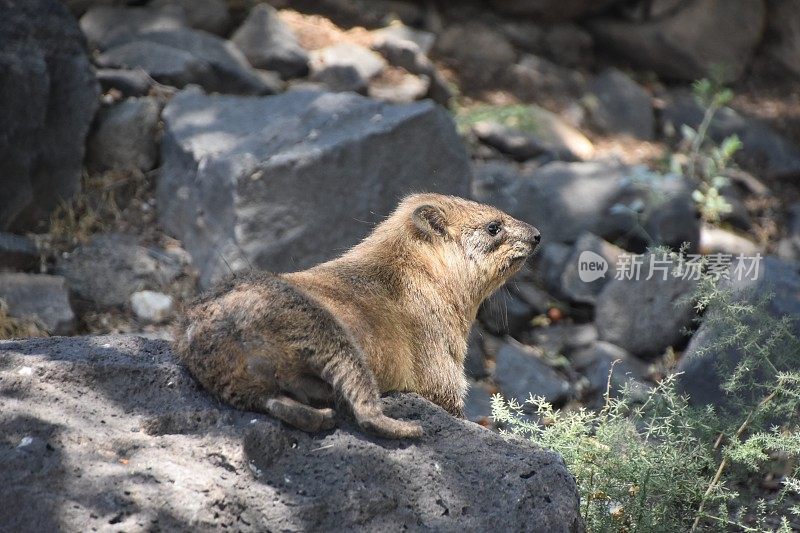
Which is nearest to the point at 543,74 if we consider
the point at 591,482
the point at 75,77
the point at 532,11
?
the point at 532,11

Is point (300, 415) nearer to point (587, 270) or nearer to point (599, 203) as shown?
point (587, 270)

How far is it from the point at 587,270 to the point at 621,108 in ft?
12.8

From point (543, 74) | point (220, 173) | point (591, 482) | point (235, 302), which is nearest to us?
point (235, 302)

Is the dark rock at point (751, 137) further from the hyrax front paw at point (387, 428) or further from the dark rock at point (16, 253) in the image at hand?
the hyrax front paw at point (387, 428)

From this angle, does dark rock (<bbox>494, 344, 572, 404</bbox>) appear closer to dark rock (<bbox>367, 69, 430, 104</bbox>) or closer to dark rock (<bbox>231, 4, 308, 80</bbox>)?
dark rock (<bbox>367, 69, 430, 104</bbox>)

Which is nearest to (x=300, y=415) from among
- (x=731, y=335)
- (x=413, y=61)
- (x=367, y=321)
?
(x=367, y=321)

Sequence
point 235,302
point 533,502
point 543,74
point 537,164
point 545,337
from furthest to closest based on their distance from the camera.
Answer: point 543,74, point 537,164, point 545,337, point 235,302, point 533,502

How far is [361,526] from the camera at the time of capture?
13.1 ft

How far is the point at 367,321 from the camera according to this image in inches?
193

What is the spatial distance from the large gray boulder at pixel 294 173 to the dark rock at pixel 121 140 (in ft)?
0.96

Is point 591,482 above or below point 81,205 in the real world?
above

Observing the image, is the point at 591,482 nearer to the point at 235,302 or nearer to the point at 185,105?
the point at 235,302

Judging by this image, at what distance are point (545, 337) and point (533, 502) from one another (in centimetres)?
551

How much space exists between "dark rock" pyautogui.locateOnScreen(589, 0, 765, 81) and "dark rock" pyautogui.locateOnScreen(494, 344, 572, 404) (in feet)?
20.4
